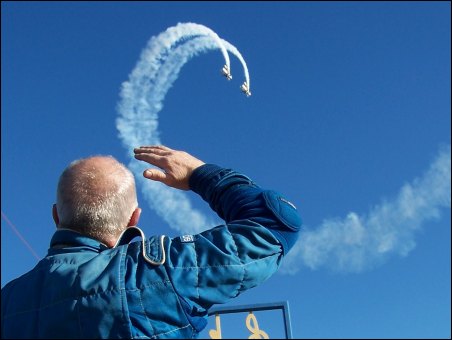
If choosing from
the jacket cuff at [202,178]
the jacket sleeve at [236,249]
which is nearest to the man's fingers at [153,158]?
the jacket cuff at [202,178]

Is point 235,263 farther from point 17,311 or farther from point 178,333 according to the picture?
point 17,311

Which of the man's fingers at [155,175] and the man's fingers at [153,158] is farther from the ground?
the man's fingers at [153,158]

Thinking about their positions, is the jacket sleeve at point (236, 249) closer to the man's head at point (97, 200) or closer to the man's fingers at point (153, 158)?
the man's head at point (97, 200)

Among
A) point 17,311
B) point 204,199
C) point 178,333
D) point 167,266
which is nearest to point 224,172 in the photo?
point 204,199

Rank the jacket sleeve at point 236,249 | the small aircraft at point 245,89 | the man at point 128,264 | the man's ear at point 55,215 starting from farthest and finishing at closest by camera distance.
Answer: the small aircraft at point 245,89 < the man's ear at point 55,215 < the jacket sleeve at point 236,249 < the man at point 128,264

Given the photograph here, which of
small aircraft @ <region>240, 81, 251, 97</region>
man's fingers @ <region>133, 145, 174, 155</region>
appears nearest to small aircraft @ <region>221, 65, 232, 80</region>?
small aircraft @ <region>240, 81, 251, 97</region>

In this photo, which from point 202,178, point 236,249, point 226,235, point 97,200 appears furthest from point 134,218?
point 236,249

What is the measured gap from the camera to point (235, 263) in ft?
15.3

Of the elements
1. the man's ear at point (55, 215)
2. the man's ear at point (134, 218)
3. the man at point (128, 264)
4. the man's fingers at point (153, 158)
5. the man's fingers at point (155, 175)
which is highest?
the man's fingers at point (153, 158)

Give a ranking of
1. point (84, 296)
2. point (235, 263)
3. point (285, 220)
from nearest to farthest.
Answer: point (84, 296)
point (235, 263)
point (285, 220)

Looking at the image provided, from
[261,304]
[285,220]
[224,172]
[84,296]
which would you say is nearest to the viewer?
[84,296]

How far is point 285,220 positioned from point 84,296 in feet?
5.56

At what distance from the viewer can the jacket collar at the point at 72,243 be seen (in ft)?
15.8

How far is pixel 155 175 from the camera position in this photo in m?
5.33
